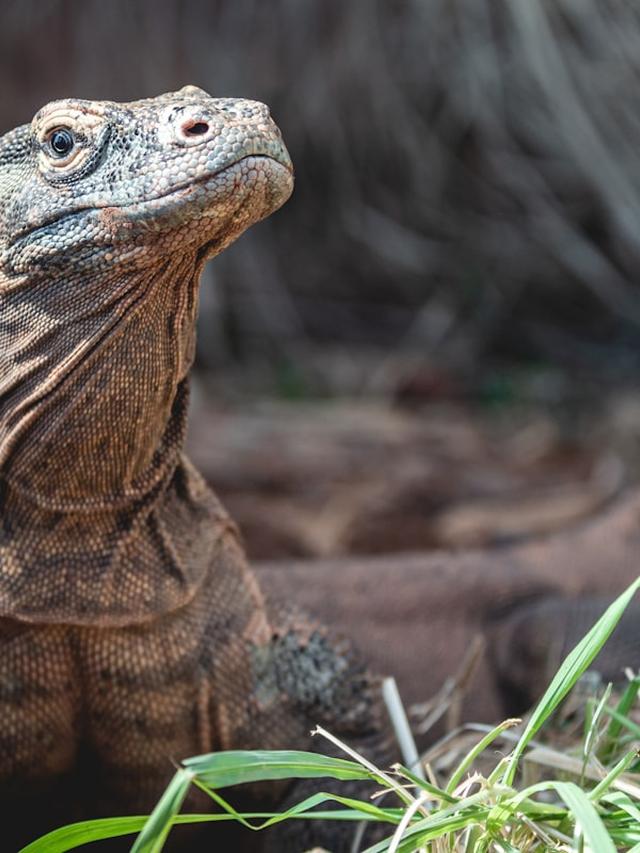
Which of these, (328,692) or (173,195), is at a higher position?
(173,195)

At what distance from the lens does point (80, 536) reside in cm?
267

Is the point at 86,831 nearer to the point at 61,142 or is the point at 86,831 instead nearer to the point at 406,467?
the point at 61,142

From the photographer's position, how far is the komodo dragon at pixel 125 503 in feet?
7.63

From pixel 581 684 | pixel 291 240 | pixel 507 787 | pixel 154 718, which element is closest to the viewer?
pixel 507 787

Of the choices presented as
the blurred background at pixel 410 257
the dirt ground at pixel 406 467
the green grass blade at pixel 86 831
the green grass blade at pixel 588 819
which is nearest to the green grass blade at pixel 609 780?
the green grass blade at pixel 588 819

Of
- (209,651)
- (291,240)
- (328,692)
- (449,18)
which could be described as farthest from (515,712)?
(291,240)

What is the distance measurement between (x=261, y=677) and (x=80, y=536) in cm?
63

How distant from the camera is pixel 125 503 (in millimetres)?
2684

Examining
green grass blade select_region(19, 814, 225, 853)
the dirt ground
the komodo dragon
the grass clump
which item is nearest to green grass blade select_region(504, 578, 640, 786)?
the grass clump

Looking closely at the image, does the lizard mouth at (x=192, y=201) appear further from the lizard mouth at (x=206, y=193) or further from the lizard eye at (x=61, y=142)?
the lizard eye at (x=61, y=142)

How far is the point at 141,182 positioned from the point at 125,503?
2.41 feet

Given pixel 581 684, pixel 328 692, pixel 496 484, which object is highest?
pixel 328 692

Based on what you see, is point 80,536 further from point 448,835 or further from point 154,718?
point 448,835

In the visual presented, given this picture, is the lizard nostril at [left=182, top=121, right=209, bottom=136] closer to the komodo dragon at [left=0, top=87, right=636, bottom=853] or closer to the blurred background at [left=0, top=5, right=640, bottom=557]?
the komodo dragon at [left=0, top=87, right=636, bottom=853]
